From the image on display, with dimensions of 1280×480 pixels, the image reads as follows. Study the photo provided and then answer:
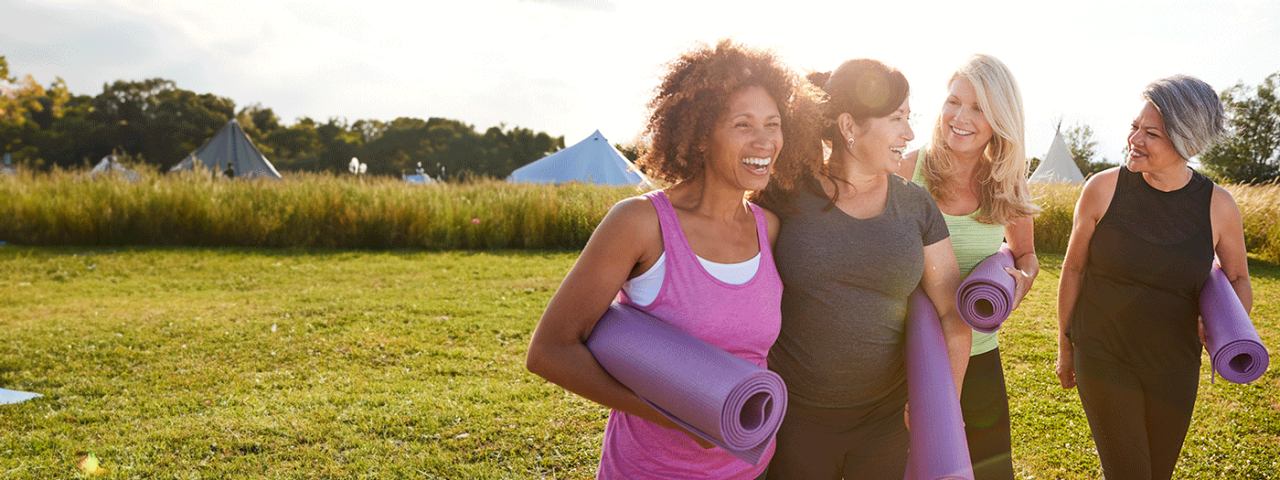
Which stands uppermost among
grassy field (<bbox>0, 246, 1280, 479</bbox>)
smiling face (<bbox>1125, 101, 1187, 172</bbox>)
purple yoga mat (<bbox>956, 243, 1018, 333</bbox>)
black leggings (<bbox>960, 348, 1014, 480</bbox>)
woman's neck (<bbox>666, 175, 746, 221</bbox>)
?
smiling face (<bbox>1125, 101, 1187, 172</bbox>)

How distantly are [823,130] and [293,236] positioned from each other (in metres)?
11.7

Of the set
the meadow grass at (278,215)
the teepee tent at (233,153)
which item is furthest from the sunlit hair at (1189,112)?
the teepee tent at (233,153)

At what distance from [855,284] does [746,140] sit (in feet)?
1.80

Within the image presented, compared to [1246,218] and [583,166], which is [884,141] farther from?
[583,166]

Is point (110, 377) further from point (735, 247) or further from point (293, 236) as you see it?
point (293, 236)

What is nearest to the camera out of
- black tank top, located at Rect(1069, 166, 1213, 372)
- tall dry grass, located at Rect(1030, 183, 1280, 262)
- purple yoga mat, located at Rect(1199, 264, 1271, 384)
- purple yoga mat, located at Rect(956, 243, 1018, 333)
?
purple yoga mat, located at Rect(956, 243, 1018, 333)

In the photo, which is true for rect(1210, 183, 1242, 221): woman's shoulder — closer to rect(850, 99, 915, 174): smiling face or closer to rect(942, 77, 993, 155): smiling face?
rect(942, 77, 993, 155): smiling face

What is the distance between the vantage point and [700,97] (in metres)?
1.78

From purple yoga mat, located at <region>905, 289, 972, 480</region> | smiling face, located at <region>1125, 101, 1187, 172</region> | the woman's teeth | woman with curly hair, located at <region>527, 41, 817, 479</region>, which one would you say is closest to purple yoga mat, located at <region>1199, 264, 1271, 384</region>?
smiling face, located at <region>1125, 101, 1187, 172</region>

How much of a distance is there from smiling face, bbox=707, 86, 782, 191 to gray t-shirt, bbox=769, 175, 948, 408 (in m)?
0.31

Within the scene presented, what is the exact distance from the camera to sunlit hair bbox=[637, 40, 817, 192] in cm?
177

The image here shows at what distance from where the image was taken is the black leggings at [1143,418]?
254cm

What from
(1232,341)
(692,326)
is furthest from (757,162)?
(1232,341)

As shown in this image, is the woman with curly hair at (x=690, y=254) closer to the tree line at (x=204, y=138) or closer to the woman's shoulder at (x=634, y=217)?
the woman's shoulder at (x=634, y=217)
